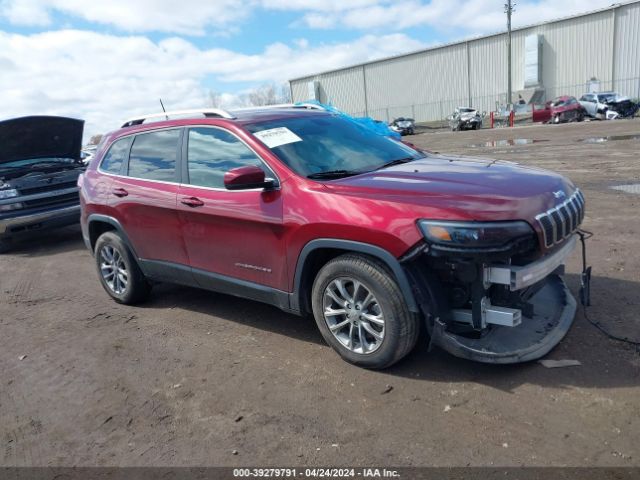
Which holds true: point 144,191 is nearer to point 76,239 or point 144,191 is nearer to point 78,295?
point 78,295

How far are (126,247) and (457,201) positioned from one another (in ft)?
11.6

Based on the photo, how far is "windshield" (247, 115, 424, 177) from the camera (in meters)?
4.13

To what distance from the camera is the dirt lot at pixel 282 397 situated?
9.63 feet

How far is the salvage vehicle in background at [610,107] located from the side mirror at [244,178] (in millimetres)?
32646

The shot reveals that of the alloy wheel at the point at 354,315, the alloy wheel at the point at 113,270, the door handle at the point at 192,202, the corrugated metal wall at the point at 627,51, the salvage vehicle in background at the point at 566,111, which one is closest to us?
the alloy wheel at the point at 354,315

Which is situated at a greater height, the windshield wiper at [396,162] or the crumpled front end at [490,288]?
the windshield wiper at [396,162]

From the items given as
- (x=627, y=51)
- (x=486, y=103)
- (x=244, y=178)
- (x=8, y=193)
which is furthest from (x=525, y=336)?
(x=486, y=103)

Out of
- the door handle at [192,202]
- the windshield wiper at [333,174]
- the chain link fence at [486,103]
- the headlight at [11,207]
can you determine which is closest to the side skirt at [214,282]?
the door handle at [192,202]

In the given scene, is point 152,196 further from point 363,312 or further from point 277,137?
point 363,312

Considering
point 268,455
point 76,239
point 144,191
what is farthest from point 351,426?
point 76,239

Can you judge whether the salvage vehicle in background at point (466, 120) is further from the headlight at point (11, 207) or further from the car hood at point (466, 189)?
the car hood at point (466, 189)

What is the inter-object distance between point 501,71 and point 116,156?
4875 cm

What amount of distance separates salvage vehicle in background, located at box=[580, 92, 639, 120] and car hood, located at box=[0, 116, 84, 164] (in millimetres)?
30216

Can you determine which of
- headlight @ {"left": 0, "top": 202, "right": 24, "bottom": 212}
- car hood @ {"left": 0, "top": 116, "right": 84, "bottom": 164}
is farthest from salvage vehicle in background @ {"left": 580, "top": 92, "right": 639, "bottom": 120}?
headlight @ {"left": 0, "top": 202, "right": 24, "bottom": 212}
